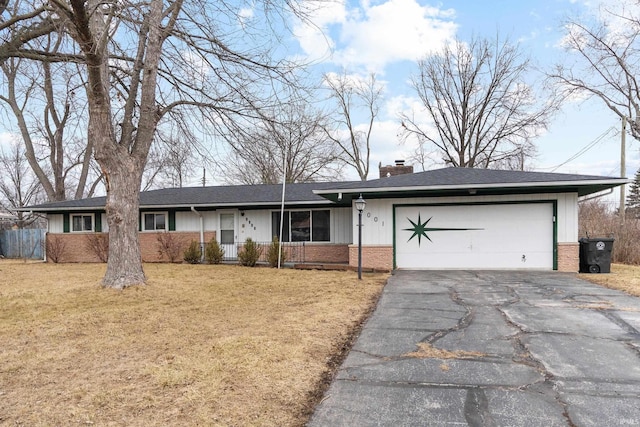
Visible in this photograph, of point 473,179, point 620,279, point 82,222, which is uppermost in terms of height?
point 473,179

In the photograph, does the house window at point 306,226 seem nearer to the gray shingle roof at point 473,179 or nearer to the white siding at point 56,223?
the gray shingle roof at point 473,179

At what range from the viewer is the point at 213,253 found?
1446cm

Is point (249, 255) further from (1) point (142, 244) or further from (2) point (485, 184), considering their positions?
(2) point (485, 184)

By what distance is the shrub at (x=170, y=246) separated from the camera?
15.5m

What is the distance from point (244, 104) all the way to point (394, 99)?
22.2 m

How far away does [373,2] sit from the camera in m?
8.66

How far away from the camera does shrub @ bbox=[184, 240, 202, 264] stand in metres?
14.8

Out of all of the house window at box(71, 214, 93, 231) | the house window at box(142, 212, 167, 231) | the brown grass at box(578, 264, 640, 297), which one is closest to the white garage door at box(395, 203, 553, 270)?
the brown grass at box(578, 264, 640, 297)

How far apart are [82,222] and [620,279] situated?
18129 millimetres

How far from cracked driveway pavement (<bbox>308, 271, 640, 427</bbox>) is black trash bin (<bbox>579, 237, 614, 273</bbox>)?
4.15 m

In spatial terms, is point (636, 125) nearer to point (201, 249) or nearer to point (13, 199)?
point (201, 249)

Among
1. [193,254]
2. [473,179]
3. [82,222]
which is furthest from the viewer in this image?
[82,222]

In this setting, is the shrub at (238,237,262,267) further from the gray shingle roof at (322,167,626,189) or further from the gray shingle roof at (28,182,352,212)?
the gray shingle roof at (322,167,626,189)

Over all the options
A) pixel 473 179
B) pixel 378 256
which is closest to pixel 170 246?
pixel 378 256
